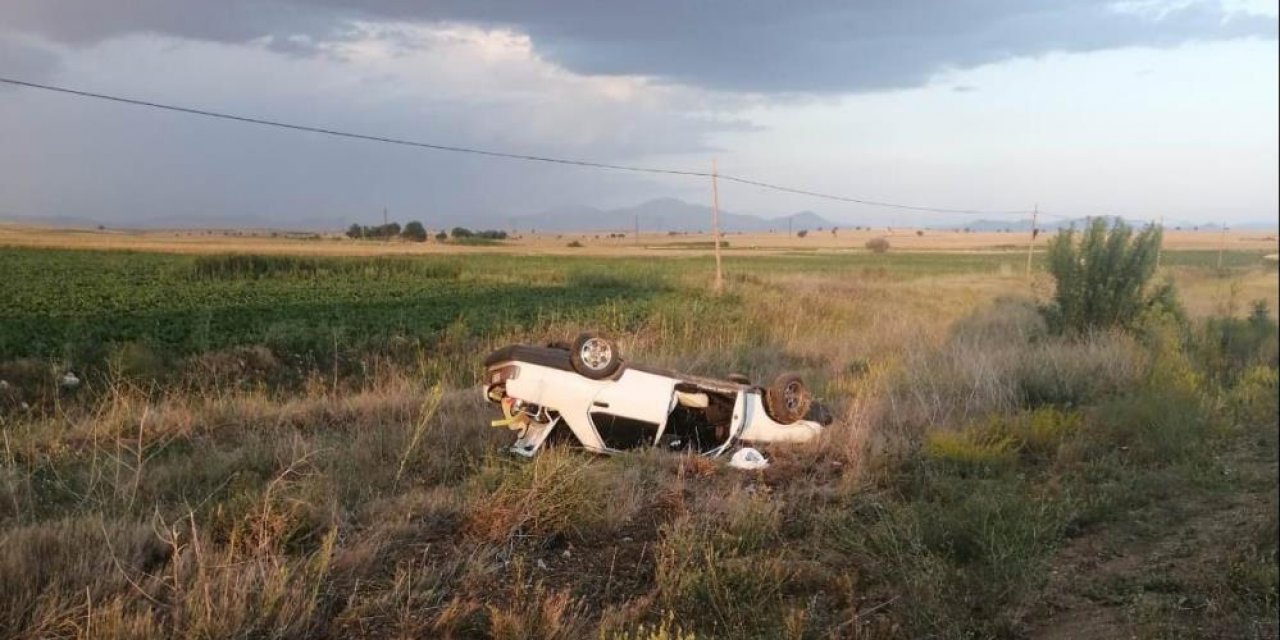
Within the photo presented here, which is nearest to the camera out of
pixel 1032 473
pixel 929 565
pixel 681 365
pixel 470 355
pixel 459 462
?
pixel 929 565

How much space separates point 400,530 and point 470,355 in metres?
8.61

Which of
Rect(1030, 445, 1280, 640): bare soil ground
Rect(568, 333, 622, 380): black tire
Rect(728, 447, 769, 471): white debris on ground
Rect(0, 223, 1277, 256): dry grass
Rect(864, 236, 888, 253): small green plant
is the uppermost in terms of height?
Rect(864, 236, 888, 253): small green plant

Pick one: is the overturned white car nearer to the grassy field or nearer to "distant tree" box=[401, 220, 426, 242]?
the grassy field

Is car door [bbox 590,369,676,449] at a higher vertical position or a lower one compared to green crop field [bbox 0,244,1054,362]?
lower

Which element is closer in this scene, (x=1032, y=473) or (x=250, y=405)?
(x=1032, y=473)

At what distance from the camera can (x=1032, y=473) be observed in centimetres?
726

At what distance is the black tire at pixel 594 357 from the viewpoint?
639 centimetres

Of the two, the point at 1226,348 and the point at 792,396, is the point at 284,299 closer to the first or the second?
the point at 792,396

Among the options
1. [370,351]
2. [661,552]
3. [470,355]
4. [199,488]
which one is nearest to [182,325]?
[370,351]

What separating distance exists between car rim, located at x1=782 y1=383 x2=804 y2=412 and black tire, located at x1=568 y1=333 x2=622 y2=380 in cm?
168

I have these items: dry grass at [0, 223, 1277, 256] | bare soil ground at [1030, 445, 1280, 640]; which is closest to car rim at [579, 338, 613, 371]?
bare soil ground at [1030, 445, 1280, 640]

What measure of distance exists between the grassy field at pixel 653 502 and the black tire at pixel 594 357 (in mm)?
658

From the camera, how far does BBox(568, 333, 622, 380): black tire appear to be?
252 inches

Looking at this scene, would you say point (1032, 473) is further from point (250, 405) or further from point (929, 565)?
point (250, 405)
